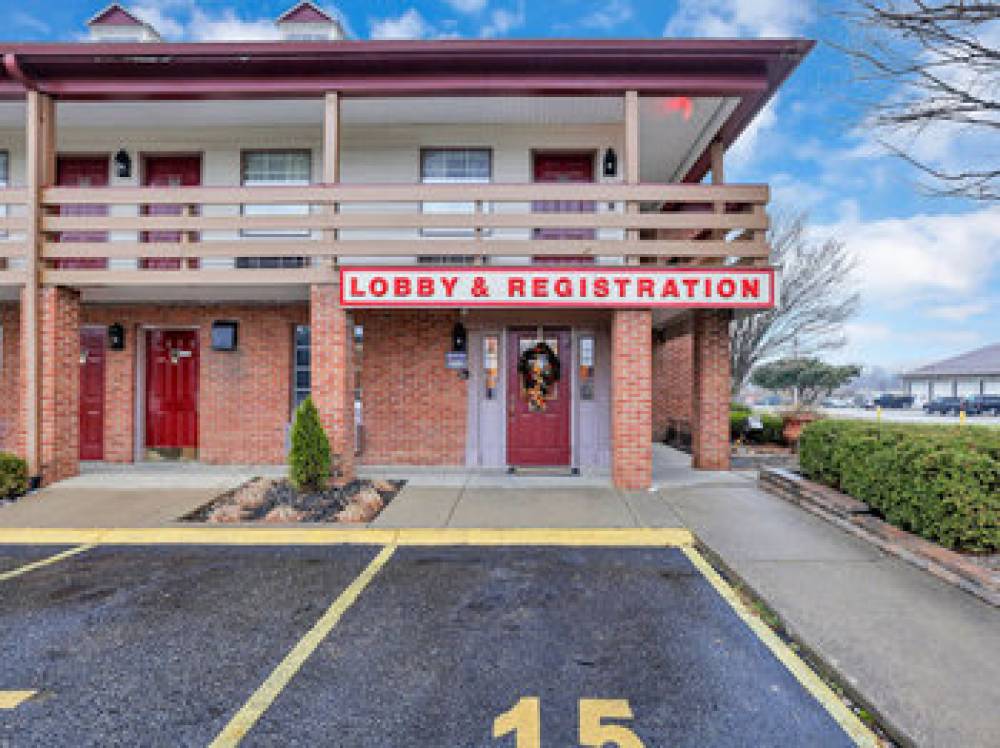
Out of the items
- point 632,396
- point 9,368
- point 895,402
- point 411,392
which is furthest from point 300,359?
point 895,402

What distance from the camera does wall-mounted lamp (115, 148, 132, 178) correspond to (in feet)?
30.1

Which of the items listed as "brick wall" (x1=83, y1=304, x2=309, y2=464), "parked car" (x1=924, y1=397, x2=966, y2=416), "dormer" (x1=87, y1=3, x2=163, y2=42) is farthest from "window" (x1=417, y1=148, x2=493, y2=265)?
"parked car" (x1=924, y1=397, x2=966, y2=416)

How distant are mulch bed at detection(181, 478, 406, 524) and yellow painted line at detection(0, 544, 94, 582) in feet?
3.36

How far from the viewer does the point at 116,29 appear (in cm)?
974

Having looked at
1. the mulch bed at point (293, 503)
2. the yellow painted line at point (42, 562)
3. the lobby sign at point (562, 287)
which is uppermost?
the lobby sign at point (562, 287)

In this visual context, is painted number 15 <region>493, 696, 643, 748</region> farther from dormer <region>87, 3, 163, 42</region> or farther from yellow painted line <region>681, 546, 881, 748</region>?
dormer <region>87, 3, 163, 42</region>

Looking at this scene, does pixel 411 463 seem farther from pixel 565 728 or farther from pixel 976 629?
pixel 976 629

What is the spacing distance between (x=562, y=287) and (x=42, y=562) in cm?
707

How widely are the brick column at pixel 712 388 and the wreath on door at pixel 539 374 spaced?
2744mm

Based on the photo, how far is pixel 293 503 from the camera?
6.57 metres

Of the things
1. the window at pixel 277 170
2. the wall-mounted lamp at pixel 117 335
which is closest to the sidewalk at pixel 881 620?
the window at pixel 277 170

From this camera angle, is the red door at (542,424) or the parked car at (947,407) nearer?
the red door at (542,424)

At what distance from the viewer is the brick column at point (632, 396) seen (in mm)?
7297

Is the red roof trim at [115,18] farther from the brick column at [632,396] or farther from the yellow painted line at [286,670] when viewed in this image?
the yellow painted line at [286,670]
